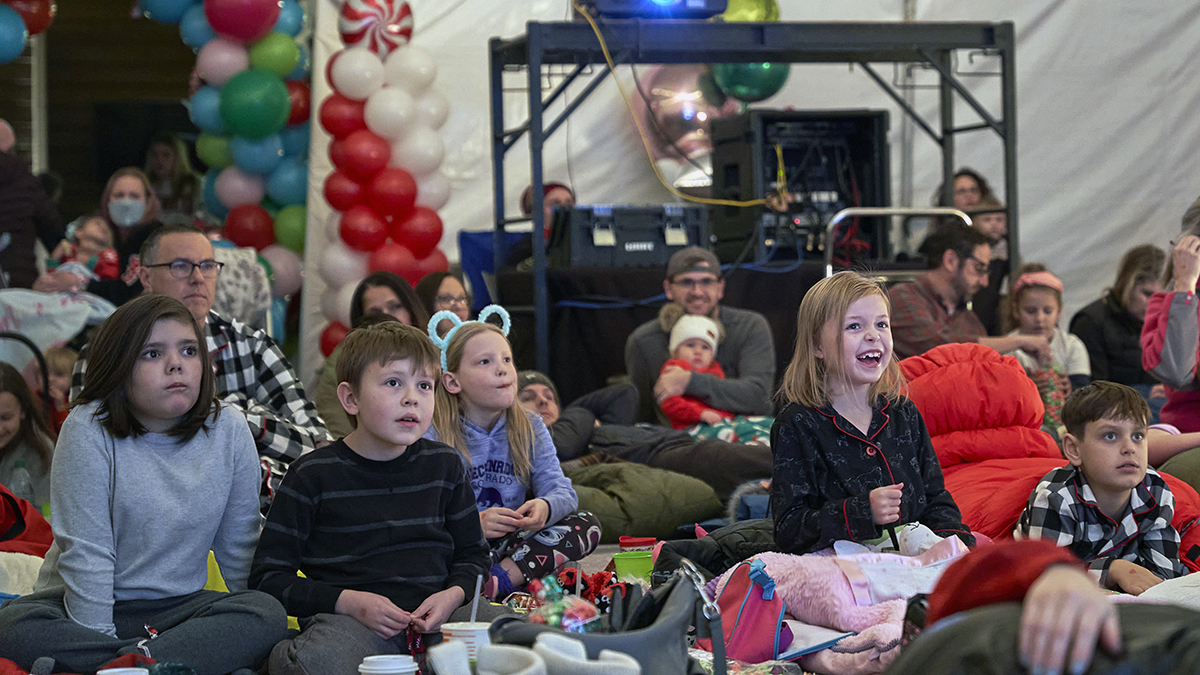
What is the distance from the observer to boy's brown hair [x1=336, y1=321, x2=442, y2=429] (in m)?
2.27

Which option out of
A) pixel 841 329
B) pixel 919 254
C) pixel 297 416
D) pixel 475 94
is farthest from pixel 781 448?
pixel 475 94

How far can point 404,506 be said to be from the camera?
88.2 inches

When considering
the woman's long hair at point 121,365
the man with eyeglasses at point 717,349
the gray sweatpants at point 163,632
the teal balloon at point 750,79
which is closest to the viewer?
the gray sweatpants at point 163,632

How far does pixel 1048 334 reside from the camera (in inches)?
178

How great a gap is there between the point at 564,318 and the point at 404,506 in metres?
2.89

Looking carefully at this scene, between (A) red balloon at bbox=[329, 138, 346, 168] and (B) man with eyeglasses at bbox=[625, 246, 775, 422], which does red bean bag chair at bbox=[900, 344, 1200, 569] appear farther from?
(A) red balloon at bbox=[329, 138, 346, 168]

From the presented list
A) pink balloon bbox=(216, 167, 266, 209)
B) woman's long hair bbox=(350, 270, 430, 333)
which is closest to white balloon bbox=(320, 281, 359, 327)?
pink balloon bbox=(216, 167, 266, 209)

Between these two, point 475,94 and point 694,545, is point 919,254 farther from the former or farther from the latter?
point 694,545

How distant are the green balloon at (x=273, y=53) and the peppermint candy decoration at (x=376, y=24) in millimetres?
269

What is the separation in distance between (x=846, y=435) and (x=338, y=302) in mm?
3414

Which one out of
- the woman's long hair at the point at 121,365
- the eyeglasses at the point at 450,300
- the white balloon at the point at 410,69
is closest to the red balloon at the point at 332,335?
the white balloon at the point at 410,69

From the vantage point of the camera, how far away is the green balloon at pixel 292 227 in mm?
5750

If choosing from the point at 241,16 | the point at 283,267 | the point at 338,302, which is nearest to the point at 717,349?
the point at 338,302

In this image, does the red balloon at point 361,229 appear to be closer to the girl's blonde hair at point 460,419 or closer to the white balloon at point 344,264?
the white balloon at point 344,264
